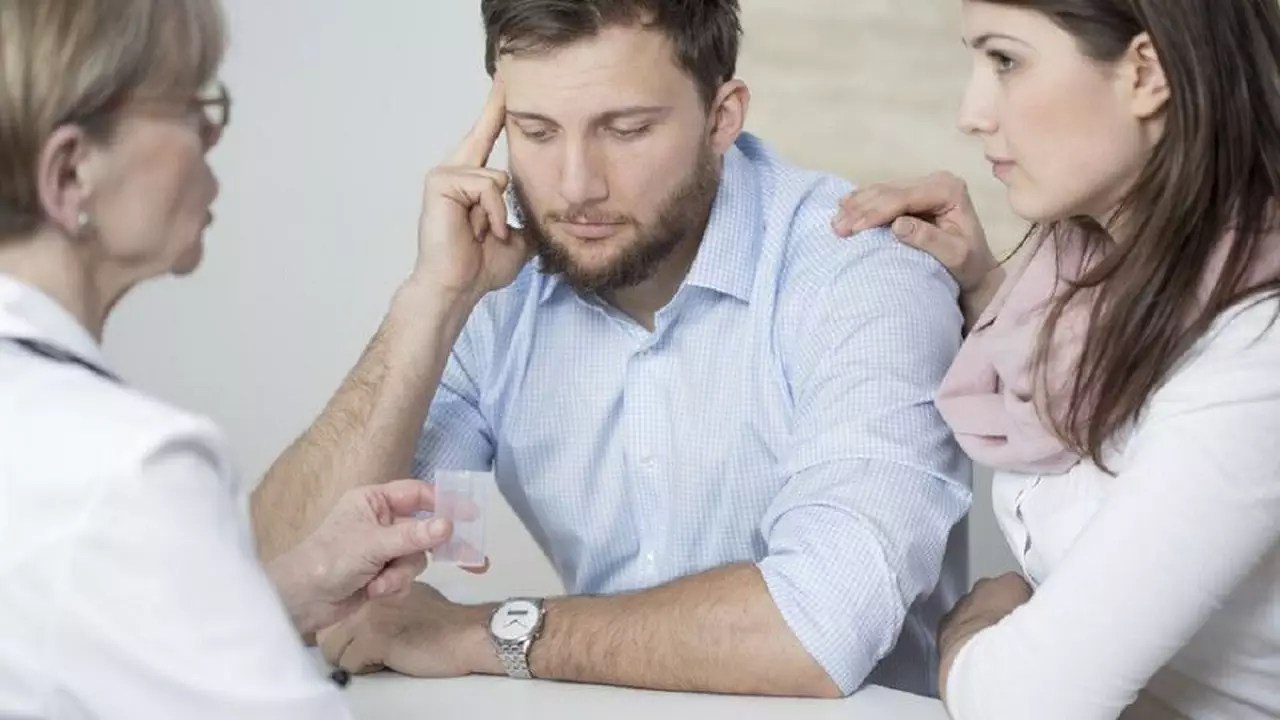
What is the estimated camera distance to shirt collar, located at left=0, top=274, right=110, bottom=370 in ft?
A: 3.14

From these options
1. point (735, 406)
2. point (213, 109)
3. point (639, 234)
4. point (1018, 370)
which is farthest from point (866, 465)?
point (213, 109)

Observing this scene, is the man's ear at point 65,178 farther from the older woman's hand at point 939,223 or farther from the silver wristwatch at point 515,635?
the older woman's hand at point 939,223

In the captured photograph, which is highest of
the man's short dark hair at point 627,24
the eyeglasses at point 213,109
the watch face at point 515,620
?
the eyeglasses at point 213,109

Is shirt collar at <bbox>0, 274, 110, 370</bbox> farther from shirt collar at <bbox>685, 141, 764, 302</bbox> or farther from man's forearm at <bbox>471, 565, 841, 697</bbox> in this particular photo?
shirt collar at <bbox>685, 141, 764, 302</bbox>

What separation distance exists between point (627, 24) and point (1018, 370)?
62 cm

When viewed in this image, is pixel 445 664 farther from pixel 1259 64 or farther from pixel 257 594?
pixel 1259 64

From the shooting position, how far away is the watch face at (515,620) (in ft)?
5.18

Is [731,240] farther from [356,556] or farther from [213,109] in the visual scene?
[213,109]

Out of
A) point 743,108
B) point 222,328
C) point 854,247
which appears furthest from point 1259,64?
point 222,328

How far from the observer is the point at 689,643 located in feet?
5.01

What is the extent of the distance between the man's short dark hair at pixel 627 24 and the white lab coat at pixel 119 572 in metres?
1.04

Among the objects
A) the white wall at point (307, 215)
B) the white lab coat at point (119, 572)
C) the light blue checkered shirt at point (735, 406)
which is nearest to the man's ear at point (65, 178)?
the white lab coat at point (119, 572)

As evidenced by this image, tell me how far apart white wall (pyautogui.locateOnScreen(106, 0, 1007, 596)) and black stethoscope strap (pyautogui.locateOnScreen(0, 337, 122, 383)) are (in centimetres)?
170

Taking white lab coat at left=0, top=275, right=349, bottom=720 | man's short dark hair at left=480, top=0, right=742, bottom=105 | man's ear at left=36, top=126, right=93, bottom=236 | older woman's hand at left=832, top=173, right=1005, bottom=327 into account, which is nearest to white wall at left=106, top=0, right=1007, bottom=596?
man's short dark hair at left=480, top=0, right=742, bottom=105
